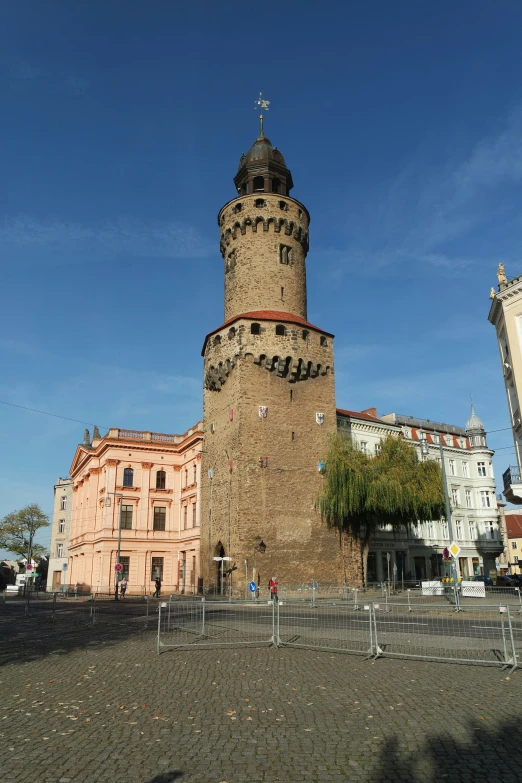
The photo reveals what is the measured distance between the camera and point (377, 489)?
119 ft

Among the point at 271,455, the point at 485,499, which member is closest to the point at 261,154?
the point at 271,455

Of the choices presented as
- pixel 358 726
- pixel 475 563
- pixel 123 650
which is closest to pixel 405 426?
pixel 475 563

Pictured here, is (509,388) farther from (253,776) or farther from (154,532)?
(154,532)

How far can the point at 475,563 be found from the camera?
53.8m

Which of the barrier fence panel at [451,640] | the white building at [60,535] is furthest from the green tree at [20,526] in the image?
the barrier fence panel at [451,640]

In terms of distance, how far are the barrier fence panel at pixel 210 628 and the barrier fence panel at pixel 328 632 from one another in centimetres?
47

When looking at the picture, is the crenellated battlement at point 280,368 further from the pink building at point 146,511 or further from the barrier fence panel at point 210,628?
the barrier fence panel at point 210,628

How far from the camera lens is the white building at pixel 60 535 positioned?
67125mm

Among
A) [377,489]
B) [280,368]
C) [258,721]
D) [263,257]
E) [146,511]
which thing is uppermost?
[263,257]

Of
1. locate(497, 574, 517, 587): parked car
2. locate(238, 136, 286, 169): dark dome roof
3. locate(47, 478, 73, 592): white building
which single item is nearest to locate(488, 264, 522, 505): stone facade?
locate(497, 574, 517, 587): parked car

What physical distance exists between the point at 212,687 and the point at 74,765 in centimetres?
367

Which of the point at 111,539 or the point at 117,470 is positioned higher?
the point at 117,470

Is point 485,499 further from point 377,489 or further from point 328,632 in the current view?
point 328,632

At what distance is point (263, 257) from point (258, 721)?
37.7 m
